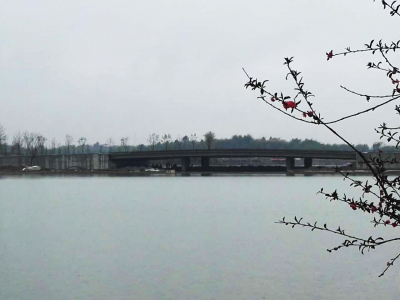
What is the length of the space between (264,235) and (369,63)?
2188 cm

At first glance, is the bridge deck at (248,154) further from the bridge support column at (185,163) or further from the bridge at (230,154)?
the bridge support column at (185,163)

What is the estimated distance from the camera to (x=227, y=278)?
Result: 693 inches

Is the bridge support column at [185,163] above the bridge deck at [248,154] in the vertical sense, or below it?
below

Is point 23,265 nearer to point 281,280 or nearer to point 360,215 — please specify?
point 281,280

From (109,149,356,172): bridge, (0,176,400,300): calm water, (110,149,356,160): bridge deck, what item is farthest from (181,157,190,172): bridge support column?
(0,176,400,300): calm water

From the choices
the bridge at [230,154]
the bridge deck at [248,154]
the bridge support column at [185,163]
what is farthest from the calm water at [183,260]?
the bridge support column at [185,163]

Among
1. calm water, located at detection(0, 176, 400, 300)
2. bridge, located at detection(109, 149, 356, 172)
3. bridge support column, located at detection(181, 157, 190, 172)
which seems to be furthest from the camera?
bridge support column, located at detection(181, 157, 190, 172)

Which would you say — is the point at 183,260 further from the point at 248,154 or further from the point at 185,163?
the point at 185,163

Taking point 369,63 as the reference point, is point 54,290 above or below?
below

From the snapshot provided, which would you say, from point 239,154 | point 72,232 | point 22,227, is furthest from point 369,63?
point 239,154

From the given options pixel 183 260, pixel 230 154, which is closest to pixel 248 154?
pixel 230 154

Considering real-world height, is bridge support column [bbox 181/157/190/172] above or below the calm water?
above

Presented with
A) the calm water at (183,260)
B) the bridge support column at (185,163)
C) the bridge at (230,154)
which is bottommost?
the calm water at (183,260)

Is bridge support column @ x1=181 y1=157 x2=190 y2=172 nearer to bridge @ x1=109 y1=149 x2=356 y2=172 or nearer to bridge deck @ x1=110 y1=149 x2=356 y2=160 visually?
bridge @ x1=109 y1=149 x2=356 y2=172
